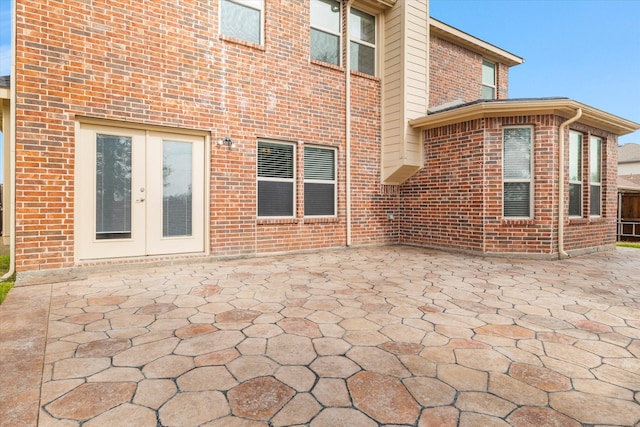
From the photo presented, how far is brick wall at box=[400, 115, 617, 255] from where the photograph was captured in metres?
6.41

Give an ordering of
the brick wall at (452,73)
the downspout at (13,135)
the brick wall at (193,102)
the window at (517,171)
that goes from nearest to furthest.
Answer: the downspout at (13,135), the brick wall at (193,102), the window at (517,171), the brick wall at (452,73)

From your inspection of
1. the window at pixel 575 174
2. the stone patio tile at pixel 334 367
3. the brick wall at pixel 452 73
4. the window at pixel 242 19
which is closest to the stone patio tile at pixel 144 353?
the stone patio tile at pixel 334 367

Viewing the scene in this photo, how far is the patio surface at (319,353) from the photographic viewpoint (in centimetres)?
163

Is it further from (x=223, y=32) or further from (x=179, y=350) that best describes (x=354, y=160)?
(x=179, y=350)

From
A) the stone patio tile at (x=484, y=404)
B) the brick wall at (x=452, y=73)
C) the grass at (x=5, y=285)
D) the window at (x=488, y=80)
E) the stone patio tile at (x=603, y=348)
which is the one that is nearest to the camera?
the stone patio tile at (x=484, y=404)

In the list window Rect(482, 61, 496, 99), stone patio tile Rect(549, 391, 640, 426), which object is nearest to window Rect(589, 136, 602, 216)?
window Rect(482, 61, 496, 99)

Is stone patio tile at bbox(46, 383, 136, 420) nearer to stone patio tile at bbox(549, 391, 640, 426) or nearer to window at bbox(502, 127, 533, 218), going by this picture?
stone patio tile at bbox(549, 391, 640, 426)

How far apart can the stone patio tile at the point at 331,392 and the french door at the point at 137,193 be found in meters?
4.44

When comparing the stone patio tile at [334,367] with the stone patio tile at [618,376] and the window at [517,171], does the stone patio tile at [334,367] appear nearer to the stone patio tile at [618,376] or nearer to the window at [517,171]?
the stone patio tile at [618,376]

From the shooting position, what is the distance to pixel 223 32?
6.04 m

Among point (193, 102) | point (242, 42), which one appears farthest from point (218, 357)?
point (242, 42)

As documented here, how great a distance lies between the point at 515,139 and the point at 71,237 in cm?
758

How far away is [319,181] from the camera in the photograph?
7.18 meters

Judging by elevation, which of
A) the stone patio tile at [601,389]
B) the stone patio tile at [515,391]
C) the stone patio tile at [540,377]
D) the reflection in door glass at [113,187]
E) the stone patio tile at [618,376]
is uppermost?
the reflection in door glass at [113,187]
